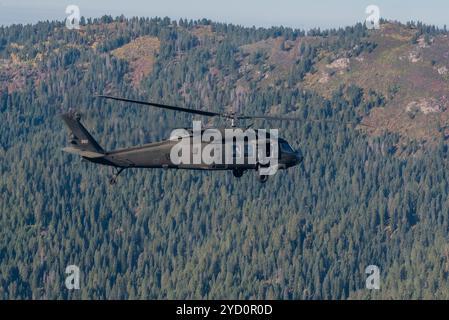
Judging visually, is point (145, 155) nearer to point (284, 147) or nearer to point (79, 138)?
point (79, 138)

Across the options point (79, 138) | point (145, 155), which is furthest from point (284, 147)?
point (79, 138)

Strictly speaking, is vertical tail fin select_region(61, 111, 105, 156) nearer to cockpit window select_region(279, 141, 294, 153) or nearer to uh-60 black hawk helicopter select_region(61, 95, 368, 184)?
uh-60 black hawk helicopter select_region(61, 95, 368, 184)

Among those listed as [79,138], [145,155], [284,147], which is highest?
[79,138]

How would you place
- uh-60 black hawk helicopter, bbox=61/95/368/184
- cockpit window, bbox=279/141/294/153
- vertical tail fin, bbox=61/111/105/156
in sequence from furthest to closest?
cockpit window, bbox=279/141/294/153, vertical tail fin, bbox=61/111/105/156, uh-60 black hawk helicopter, bbox=61/95/368/184

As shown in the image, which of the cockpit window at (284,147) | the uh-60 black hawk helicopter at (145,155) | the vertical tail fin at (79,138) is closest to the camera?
the uh-60 black hawk helicopter at (145,155)

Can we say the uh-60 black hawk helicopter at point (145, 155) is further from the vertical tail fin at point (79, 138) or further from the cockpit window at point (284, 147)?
the cockpit window at point (284, 147)

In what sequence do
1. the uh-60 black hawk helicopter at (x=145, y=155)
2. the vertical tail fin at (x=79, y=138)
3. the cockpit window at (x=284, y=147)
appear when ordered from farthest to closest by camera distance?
the cockpit window at (x=284, y=147) < the vertical tail fin at (x=79, y=138) < the uh-60 black hawk helicopter at (x=145, y=155)

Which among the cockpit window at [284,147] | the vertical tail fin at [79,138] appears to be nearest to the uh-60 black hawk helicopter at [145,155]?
the vertical tail fin at [79,138]

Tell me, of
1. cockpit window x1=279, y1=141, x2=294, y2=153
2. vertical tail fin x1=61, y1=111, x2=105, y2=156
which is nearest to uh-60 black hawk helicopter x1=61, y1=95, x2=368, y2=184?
vertical tail fin x1=61, y1=111, x2=105, y2=156

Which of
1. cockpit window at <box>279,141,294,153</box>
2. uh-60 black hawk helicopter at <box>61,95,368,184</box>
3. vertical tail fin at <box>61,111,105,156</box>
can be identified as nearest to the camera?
uh-60 black hawk helicopter at <box>61,95,368,184</box>
